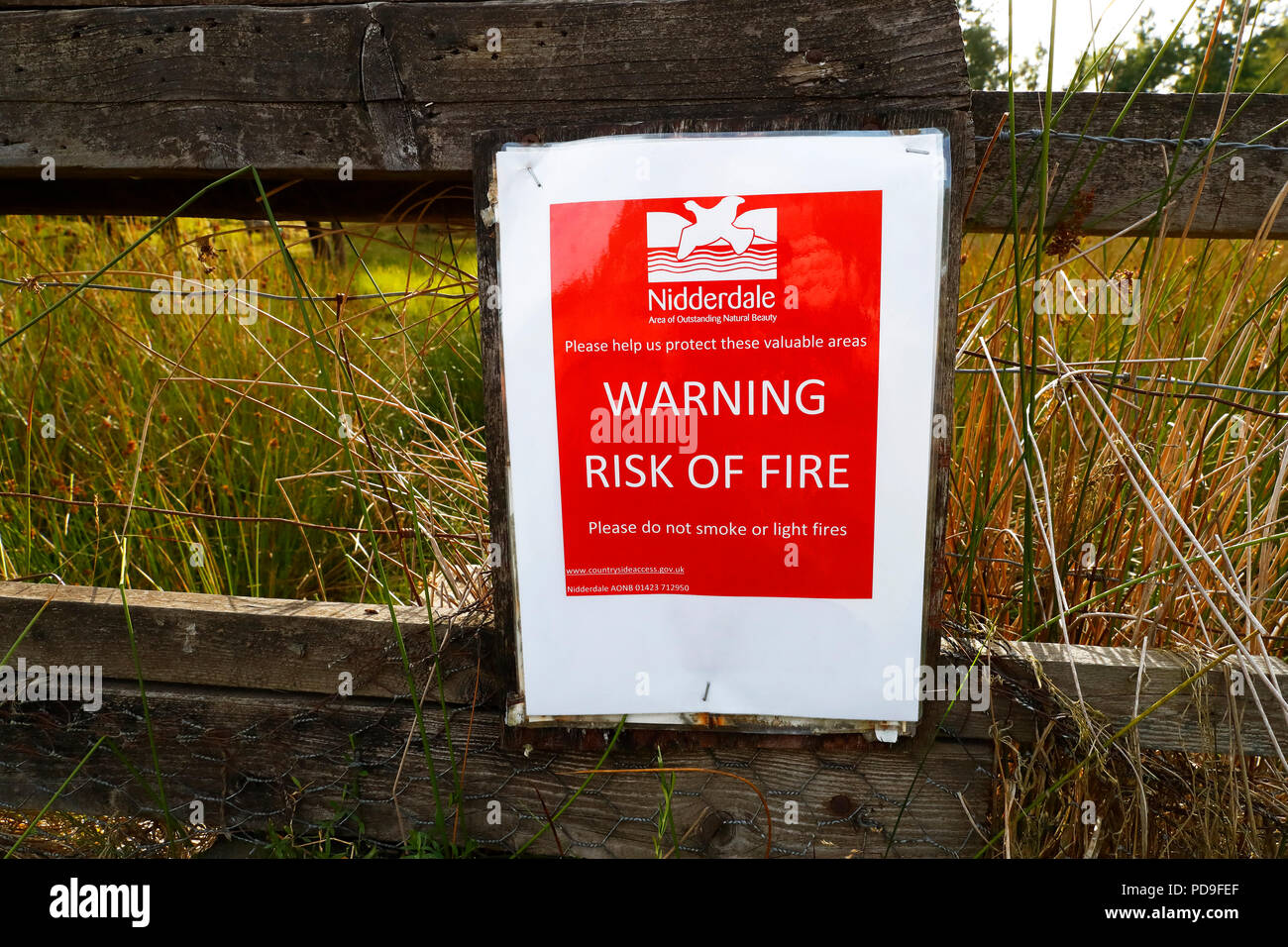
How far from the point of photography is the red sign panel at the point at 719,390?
1.41 metres

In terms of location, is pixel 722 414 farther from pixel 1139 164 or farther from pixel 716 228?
pixel 1139 164

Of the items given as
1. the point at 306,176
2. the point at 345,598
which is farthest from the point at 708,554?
the point at 345,598

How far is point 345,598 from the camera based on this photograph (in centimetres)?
277

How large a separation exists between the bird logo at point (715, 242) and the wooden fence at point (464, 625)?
149 mm

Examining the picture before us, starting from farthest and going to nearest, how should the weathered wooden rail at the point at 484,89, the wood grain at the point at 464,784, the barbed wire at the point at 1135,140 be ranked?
the wood grain at the point at 464,784 < the barbed wire at the point at 1135,140 < the weathered wooden rail at the point at 484,89

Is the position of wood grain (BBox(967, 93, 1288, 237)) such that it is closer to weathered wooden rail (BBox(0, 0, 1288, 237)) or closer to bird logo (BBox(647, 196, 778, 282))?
weathered wooden rail (BBox(0, 0, 1288, 237))

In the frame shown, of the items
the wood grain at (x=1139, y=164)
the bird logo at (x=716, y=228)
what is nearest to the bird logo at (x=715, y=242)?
the bird logo at (x=716, y=228)

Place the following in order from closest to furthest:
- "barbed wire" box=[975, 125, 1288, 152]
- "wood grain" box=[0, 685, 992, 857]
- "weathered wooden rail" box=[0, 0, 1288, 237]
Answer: "weathered wooden rail" box=[0, 0, 1288, 237]
"barbed wire" box=[975, 125, 1288, 152]
"wood grain" box=[0, 685, 992, 857]

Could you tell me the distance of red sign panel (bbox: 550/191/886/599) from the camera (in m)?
1.41

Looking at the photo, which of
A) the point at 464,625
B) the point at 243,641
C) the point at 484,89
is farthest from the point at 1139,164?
the point at 243,641

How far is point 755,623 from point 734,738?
0.25 meters

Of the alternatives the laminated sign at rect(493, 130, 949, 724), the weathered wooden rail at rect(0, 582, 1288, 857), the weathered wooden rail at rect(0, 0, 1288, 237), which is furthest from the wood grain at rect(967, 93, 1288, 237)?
the weathered wooden rail at rect(0, 582, 1288, 857)

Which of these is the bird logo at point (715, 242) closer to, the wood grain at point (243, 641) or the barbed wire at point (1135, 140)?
the barbed wire at point (1135, 140)
